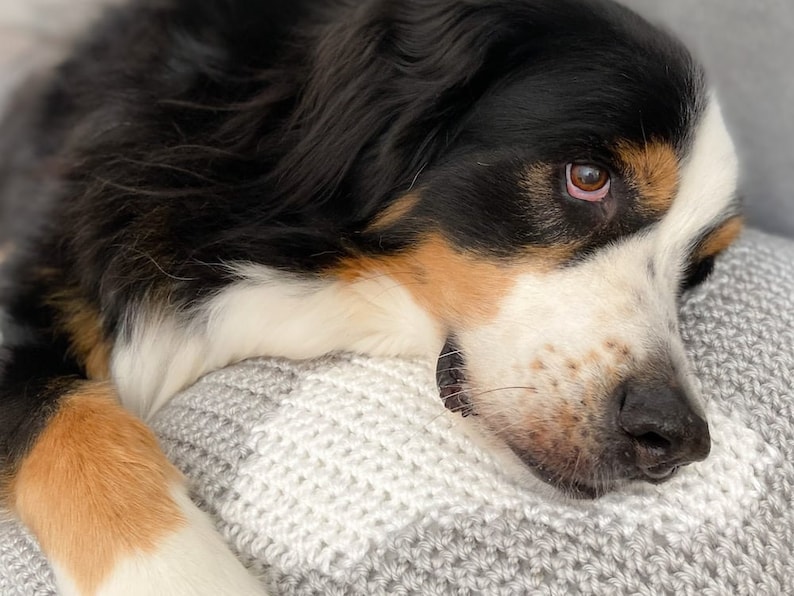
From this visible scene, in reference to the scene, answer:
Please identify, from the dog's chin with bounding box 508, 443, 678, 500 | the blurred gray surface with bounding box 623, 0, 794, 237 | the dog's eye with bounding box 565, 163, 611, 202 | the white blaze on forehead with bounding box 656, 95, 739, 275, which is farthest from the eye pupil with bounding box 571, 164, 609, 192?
the blurred gray surface with bounding box 623, 0, 794, 237

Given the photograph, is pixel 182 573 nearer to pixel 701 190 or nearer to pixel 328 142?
pixel 328 142

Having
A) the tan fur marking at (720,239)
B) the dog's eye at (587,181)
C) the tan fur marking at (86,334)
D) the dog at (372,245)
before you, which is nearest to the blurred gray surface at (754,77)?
the tan fur marking at (720,239)

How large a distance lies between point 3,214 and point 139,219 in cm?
46

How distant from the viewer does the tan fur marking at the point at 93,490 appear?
945 millimetres

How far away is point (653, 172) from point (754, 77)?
817 millimetres

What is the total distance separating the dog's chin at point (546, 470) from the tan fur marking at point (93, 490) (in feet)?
1.23

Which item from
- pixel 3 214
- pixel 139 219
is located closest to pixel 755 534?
pixel 139 219

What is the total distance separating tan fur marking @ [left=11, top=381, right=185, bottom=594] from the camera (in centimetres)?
94

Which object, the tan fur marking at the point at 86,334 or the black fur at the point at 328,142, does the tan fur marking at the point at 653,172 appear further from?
the tan fur marking at the point at 86,334

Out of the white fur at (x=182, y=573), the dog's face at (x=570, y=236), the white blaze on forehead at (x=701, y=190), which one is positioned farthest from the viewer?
the white blaze on forehead at (x=701, y=190)

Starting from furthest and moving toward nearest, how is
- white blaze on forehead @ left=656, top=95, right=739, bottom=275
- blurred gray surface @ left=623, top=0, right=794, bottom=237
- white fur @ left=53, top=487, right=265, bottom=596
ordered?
blurred gray surface @ left=623, top=0, right=794, bottom=237 → white blaze on forehead @ left=656, top=95, right=739, bottom=275 → white fur @ left=53, top=487, right=265, bottom=596

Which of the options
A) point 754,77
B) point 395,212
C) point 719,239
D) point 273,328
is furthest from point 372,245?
point 754,77

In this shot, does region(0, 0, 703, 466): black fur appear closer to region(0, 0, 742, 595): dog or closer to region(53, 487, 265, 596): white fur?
region(0, 0, 742, 595): dog

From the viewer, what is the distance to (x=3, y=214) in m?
1.52
